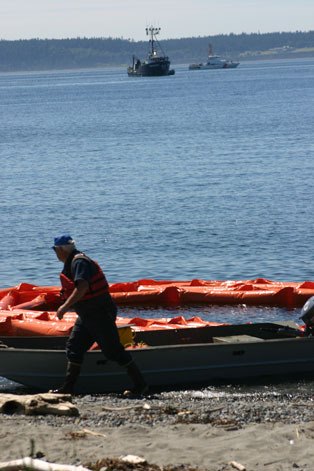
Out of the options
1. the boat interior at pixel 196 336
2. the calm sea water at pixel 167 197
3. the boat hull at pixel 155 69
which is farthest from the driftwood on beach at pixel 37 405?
the boat hull at pixel 155 69

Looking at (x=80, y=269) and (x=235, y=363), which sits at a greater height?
(x=80, y=269)

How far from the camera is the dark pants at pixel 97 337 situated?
12203mm

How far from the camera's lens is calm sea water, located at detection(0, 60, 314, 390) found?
26.9m

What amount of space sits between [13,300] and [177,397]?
702 centimetres

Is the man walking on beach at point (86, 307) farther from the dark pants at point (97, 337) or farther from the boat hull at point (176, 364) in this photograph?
the boat hull at point (176, 364)

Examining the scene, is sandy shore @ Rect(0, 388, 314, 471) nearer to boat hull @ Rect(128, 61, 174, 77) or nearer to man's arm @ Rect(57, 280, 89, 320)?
man's arm @ Rect(57, 280, 89, 320)

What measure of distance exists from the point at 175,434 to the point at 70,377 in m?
2.70

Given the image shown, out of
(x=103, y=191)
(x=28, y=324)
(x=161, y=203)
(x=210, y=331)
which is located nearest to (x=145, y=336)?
(x=210, y=331)

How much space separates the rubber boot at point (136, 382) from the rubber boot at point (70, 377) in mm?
604

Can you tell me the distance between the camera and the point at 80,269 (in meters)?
11.9

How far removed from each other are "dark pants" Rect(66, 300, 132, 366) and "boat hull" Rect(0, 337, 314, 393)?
1068 mm

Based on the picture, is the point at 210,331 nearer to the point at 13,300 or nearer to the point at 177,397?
the point at 177,397

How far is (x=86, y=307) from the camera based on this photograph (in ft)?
39.8

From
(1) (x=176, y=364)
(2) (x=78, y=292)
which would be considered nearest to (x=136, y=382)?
(1) (x=176, y=364)
